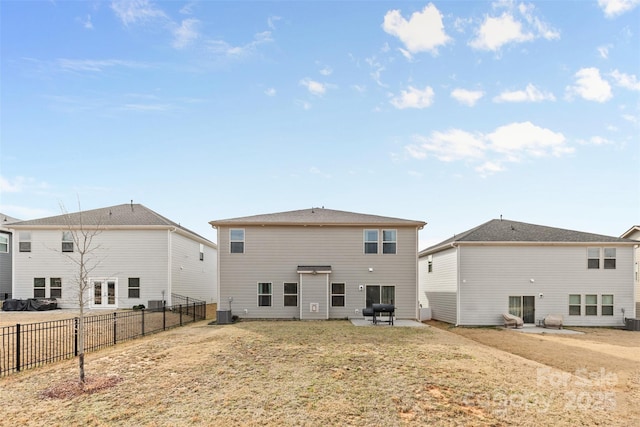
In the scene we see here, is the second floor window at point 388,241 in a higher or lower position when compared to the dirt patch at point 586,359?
higher

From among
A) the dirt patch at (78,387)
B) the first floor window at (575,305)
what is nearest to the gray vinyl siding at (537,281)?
the first floor window at (575,305)

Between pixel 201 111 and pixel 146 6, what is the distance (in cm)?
559

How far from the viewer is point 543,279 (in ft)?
70.5

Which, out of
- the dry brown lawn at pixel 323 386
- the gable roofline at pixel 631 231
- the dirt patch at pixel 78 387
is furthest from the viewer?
the gable roofline at pixel 631 231

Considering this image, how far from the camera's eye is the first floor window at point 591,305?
21469 millimetres

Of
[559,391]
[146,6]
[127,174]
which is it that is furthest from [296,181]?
[559,391]

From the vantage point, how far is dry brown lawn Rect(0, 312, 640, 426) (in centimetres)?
691

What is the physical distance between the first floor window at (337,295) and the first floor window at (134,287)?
11.4 m

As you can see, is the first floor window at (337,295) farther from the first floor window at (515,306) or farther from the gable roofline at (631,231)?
the gable roofline at (631,231)

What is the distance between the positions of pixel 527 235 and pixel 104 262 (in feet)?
78.6

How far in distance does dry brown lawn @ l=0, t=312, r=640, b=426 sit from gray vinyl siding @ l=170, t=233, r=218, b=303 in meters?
11.5

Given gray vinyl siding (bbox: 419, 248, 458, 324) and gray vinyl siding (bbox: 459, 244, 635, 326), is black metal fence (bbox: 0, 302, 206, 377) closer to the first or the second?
gray vinyl siding (bbox: 419, 248, 458, 324)

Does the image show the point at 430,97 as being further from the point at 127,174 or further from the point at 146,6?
the point at 127,174

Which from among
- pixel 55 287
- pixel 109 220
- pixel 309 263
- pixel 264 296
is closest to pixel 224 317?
pixel 264 296
